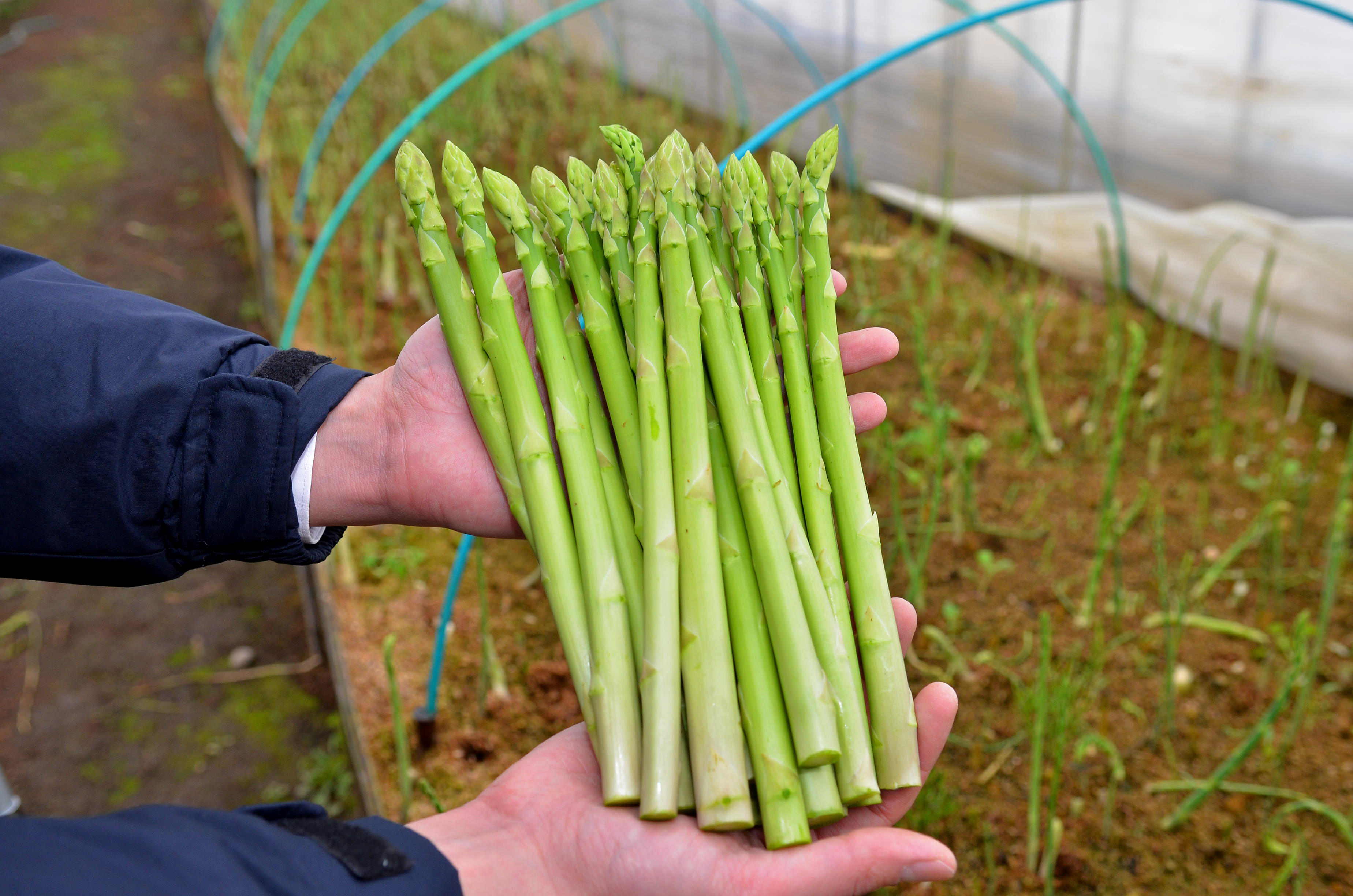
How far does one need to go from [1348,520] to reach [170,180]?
7.85m

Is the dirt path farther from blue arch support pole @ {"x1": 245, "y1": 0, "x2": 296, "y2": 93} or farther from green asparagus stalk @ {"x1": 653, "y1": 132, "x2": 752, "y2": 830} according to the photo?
green asparagus stalk @ {"x1": 653, "y1": 132, "x2": 752, "y2": 830}

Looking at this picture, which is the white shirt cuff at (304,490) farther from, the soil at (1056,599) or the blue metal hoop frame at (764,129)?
the blue metal hoop frame at (764,129)

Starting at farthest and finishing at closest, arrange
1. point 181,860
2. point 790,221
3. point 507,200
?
point 790,221 < point 507,200 < point 181,860

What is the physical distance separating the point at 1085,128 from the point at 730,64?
2.43 metres

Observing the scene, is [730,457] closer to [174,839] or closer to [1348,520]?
[174,839]

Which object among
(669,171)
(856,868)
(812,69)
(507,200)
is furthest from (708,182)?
(812,69)

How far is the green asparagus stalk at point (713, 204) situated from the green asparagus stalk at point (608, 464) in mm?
320

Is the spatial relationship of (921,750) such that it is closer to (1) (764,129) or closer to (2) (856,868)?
(2) (856,868)

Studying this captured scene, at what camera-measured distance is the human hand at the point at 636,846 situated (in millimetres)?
1427

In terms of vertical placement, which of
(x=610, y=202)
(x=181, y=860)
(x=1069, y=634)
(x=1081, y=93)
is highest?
(x=610, y=202)

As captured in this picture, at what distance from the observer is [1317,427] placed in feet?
11.8

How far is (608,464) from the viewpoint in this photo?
180 cm

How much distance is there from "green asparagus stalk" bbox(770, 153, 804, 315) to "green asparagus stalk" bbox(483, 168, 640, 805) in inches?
19.3

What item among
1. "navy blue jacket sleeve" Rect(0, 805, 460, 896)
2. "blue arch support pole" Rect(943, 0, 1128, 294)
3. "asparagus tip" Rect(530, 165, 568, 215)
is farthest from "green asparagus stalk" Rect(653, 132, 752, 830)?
"blue arch support pole" Rect(943, 0, 1128, 294)
